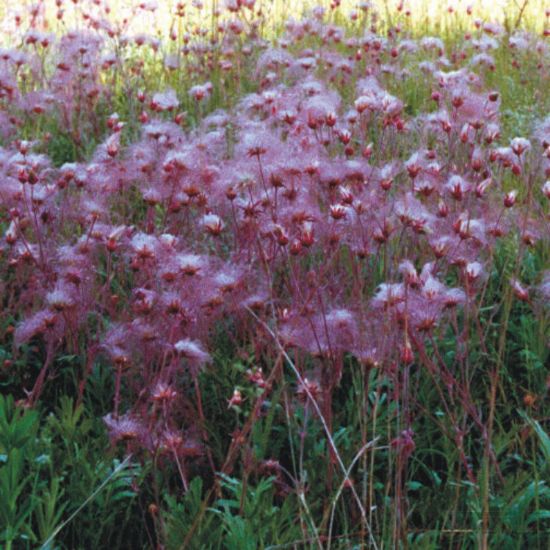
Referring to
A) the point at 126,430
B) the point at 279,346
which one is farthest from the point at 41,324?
the point at 279,346

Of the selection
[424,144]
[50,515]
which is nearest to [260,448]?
[50,515]

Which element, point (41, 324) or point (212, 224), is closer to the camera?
point (41, 324)

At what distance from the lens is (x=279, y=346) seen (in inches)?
58.9

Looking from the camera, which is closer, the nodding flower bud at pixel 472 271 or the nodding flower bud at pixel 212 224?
the nodding flower bud at pixel 472 271

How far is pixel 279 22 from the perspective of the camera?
689 centimetres

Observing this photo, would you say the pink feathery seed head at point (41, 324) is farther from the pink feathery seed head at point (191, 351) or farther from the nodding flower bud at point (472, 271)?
the nodding flower bud at point (472, 271)

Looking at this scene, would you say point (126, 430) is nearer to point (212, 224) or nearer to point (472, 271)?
point (212, 224)

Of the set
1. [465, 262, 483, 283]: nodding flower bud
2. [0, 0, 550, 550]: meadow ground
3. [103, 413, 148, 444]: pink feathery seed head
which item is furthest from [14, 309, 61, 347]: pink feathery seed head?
[465, 262, 483, 283]: nodding flower bud

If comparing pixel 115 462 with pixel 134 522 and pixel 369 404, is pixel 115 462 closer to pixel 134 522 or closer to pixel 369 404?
pixel 134 522

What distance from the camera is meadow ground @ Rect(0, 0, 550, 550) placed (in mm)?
1822

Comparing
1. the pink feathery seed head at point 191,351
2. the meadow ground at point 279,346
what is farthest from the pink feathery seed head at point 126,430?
the pink feathery seed head at point 191,351

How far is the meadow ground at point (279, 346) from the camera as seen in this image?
1.82 metres

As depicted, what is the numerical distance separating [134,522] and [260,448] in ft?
1.00

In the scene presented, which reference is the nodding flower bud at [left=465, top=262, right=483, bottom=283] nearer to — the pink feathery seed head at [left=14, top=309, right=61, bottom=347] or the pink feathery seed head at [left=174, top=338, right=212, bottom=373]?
the pink feathery seed head at [left=174, top=338, right=212, bottom=373]
